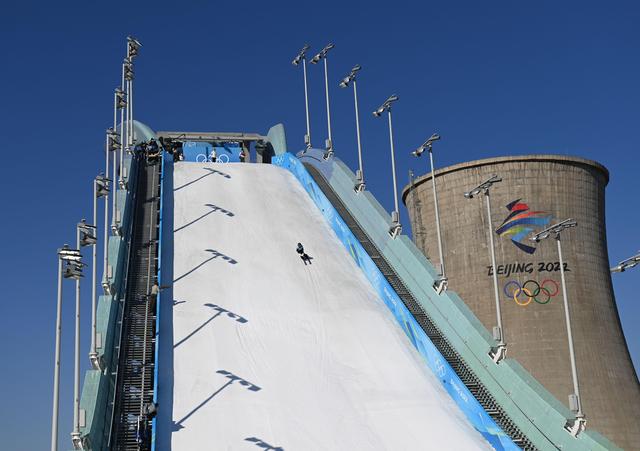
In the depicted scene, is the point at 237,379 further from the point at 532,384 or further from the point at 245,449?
the point at 532,384

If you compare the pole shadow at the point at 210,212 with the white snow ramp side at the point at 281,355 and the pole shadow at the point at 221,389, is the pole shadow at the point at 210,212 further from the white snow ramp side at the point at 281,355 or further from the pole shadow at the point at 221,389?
the pole shadow at the point at 221,389

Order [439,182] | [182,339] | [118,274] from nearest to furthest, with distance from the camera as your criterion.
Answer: [182,339] < [118,274] < [439,182]

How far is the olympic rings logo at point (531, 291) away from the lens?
35281mm

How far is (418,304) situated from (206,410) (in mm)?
8462

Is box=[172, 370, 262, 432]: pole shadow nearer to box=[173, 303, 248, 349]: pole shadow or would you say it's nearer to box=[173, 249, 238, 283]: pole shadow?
box=[173, 303, 248, 349]: pole shadow

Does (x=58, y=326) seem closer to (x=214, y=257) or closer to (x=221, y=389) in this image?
(x=221, y=389)

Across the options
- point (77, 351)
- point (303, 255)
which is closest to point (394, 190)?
point (303, 255)

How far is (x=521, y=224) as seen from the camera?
119 feet

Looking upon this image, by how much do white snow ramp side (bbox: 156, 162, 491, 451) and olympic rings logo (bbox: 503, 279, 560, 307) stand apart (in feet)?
34.7

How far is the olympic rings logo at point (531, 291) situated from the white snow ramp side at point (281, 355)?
10575 mm

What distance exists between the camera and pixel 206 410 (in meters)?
17.8

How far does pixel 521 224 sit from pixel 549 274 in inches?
102

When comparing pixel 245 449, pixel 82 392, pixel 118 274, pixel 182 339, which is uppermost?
pixel 118 274

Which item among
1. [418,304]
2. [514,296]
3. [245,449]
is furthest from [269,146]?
[245,449]
